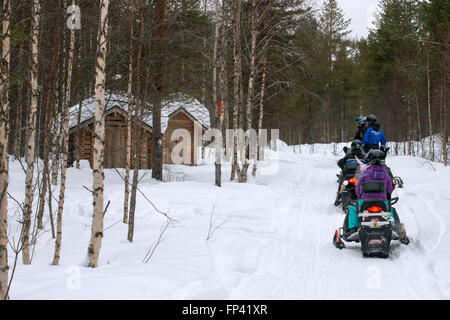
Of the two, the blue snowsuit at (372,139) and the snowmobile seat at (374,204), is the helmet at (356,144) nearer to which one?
the blue snowsuit at (372,139)

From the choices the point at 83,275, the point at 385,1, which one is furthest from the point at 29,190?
the point at 385,1

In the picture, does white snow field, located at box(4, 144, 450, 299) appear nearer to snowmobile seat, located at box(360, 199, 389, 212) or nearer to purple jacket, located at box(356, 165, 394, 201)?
snowmobile seat, located at box(360, 199, 389, 212)

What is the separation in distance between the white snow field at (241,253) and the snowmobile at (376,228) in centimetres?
19

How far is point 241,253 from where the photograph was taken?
7789 mm

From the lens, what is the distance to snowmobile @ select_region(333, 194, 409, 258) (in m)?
7.29

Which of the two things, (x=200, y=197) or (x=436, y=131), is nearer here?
(x=200, y=197)

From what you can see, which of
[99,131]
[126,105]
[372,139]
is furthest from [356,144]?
[126,105]

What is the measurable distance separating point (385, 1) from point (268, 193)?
30478 mm

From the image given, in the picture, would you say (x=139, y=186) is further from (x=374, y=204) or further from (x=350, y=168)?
(x=374, y=204)

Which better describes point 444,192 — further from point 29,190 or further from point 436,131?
point 436,131

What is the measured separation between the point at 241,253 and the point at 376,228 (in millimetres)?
2303

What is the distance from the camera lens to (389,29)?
3322 cm
